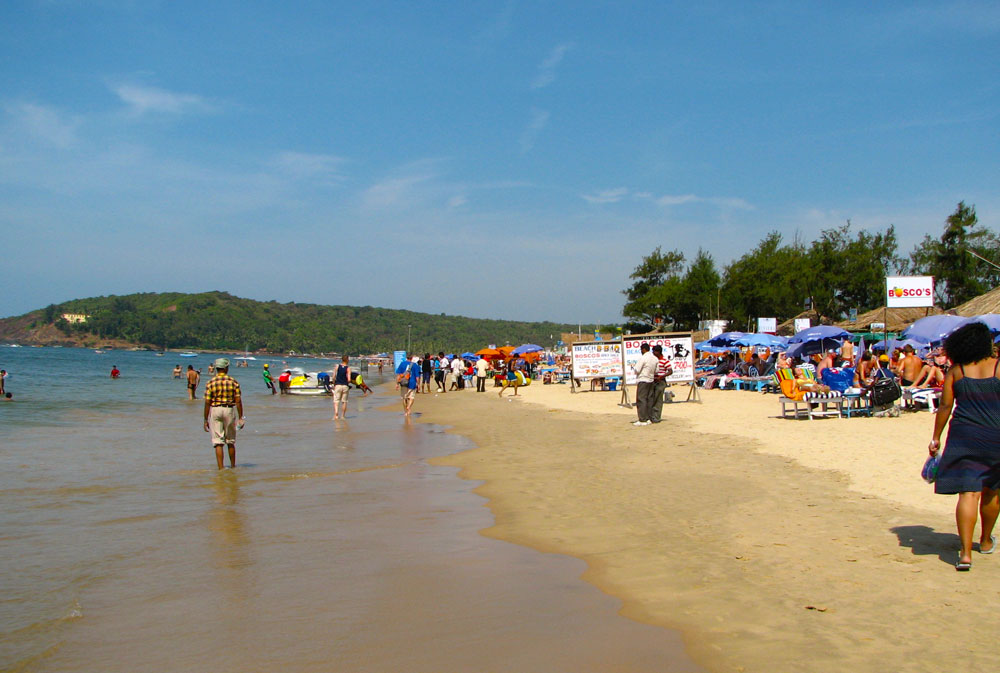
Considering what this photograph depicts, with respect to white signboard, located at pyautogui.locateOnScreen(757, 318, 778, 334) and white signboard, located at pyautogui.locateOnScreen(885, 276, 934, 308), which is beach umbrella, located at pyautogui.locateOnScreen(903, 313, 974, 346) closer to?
white signboard, located at pyautogui.locateOnScreen(885, 276, 934, 308)

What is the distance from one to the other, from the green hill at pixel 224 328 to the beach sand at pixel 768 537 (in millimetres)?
143813

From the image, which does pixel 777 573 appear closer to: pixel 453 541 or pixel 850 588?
pixel 850 588

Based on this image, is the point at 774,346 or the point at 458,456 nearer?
the point at 458,456

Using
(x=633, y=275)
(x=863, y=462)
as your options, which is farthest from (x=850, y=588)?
(x=633, y=275)

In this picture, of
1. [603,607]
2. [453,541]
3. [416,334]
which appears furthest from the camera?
[416,334]

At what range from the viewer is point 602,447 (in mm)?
11477

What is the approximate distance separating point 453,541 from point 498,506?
1515 mm

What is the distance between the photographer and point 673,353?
19188 mm

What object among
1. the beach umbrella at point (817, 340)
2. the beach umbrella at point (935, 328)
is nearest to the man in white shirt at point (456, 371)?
the beach umbrella at point (817, 340)

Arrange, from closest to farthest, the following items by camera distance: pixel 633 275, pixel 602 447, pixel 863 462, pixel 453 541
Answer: pixel 453 541 → pixel 863 462 → pixel 602 447 → pixel 633 275

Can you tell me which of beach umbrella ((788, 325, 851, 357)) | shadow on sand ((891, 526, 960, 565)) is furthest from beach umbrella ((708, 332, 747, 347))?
shadow on sand ((891, 526, 960, 565))

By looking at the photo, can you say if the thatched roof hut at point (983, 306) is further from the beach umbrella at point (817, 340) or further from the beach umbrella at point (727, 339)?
the beach umbrella at point (727, 339)

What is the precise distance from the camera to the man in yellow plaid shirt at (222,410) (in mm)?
10109

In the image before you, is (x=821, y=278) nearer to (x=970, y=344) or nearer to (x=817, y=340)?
(x=817, y=340)
